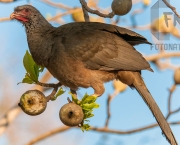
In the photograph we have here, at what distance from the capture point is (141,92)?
4.98 m

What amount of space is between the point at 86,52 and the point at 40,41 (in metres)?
0.46

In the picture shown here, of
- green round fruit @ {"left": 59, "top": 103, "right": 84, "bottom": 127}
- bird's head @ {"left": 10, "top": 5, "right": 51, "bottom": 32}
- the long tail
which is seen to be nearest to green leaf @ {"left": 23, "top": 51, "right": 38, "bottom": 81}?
bird's head @ {"left": 10, "top": 5, "right": 51, "bottom": 32}

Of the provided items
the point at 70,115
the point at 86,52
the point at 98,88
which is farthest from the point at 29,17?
the point at 70,115

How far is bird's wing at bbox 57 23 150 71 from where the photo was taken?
4.90m

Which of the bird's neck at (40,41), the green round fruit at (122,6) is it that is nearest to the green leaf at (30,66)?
the bird's neck at (40,41)

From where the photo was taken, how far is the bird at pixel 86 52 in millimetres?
4820

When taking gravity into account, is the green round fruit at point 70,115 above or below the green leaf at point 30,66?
below

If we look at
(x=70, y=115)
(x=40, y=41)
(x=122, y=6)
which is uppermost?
(x=122, y=6)

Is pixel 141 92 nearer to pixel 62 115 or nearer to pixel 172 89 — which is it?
pixel 172 89

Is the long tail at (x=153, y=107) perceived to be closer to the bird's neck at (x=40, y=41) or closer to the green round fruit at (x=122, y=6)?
the green round fruit at (x=122, y=6)

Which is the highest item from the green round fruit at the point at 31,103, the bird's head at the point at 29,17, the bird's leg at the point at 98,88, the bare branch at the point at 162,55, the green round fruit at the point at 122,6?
the green round fruit at the point at 122,6

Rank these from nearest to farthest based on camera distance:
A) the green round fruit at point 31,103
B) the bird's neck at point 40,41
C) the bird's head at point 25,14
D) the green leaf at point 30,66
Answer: the green round fruit at point 31,103
the green leaf at point 30,66
the bird's neck at point 40,41
the bird's head at point 25,14

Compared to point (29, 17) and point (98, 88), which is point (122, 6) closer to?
point (98, 88)

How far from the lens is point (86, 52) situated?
495cm
